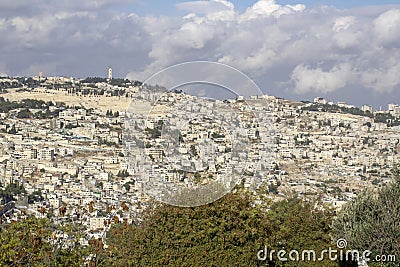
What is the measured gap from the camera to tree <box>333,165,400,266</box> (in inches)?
313

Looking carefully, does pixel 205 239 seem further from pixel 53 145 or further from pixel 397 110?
pixel 397 110

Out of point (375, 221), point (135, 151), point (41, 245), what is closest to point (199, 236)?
point (135, 151)

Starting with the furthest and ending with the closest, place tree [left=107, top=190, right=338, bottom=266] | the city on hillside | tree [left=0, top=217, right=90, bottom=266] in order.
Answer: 1. tree [left=107, top=190, right=338, bottom=266]
2. the city on hillside
3. tree [left=0, top=217, right=90, bottom=266]

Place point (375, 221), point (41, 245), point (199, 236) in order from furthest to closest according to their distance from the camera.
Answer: point (375, 221)
point (199, 236)
point (41, 245)

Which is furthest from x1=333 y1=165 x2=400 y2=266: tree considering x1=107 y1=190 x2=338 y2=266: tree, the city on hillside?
the city on hillside

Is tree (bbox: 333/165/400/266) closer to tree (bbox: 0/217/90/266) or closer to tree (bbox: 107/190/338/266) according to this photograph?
tree (bbox: 107/190/338/266)

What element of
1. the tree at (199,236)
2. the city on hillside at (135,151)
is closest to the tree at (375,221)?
the tree at (199,236)

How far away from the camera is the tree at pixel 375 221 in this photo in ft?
26.1

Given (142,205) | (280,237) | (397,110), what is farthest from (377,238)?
(397,110)

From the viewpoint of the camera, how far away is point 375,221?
818cm

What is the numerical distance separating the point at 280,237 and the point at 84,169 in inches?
903

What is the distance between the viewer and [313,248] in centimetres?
946

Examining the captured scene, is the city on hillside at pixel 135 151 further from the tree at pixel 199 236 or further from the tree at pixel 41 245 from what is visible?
the tree at pixel 199 236

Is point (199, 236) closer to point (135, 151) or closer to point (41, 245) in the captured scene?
point (135, 151)
